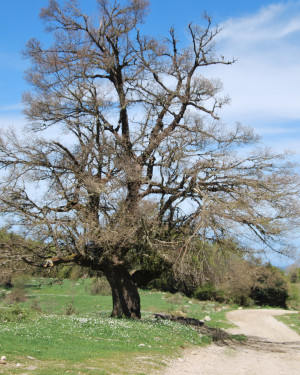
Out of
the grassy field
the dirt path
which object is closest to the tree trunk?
the grassy field

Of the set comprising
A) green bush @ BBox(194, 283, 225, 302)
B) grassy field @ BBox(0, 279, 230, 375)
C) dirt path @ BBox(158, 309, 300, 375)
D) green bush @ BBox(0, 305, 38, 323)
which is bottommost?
dirt path @ BBox(158, 309, 300, 375)

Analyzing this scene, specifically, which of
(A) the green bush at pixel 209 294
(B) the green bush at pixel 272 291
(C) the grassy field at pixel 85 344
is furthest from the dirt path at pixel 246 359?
(A) the green bush at pixel 209 294

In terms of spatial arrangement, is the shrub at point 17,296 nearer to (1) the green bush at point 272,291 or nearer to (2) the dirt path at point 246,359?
(1) the green bush at point 272,291

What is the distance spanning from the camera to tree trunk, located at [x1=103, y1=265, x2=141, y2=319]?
19.4 metres

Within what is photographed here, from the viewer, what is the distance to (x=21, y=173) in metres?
18.3

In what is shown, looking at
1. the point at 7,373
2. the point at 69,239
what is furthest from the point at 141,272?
the point at 7,373

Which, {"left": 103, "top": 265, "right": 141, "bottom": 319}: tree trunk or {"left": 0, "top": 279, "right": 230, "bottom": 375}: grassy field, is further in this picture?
{"left": 103, "top": 265, "right": 141, "bottom": 319}: tree trunk

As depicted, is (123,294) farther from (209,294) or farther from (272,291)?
(272,291)

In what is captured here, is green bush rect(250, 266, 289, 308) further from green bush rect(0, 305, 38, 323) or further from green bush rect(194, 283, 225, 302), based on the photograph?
green bush rect(0, 305, 38, 323)

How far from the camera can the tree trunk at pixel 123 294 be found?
19375 mm

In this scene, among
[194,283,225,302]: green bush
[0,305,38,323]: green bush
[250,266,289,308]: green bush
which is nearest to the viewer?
[0,305,38,323]: green bush

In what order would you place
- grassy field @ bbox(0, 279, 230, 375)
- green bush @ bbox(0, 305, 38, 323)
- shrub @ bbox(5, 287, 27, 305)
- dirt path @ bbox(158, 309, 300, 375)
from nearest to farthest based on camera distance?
grassy field @ bbox(0, 279, 230, 375), dirt path @ bbox(158, 309, 300, 375), green bush @ bbox(0, 305, 38, 323), shrub @ bbox(5, 287, 27, 305)

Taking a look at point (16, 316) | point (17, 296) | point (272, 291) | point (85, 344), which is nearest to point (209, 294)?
point (272, 291)

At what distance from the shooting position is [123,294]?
19594mm
